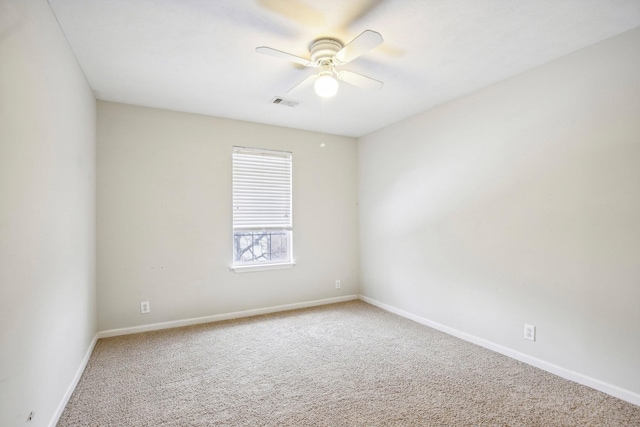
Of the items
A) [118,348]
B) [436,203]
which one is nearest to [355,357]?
[436,203]

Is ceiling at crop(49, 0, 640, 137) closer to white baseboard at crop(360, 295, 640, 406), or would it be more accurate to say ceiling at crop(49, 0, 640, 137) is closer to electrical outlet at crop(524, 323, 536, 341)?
electrical outlet at crop(524, 323, 536, 341)

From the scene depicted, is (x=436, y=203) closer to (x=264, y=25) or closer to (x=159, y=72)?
(x=264, y=25)

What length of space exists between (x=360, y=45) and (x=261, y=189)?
2541 mm

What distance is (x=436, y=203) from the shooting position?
3566 mm

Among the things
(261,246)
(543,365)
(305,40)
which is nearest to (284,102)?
(305,40)

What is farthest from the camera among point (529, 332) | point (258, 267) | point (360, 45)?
point (258, 267)

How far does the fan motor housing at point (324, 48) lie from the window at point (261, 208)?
203 centimetres

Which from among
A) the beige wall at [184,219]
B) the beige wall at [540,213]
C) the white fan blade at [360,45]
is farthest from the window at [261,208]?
the white fan blade at [360,45]

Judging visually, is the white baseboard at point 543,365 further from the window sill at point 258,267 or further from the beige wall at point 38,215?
the beige wall at point 38,215

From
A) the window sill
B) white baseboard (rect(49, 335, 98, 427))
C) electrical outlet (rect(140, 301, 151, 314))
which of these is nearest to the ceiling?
the window sill

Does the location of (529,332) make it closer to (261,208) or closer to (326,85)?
(326,85)

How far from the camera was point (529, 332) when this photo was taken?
269cm

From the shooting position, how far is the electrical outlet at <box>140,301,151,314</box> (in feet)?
11.4

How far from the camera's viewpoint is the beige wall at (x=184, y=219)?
3.36 metres
